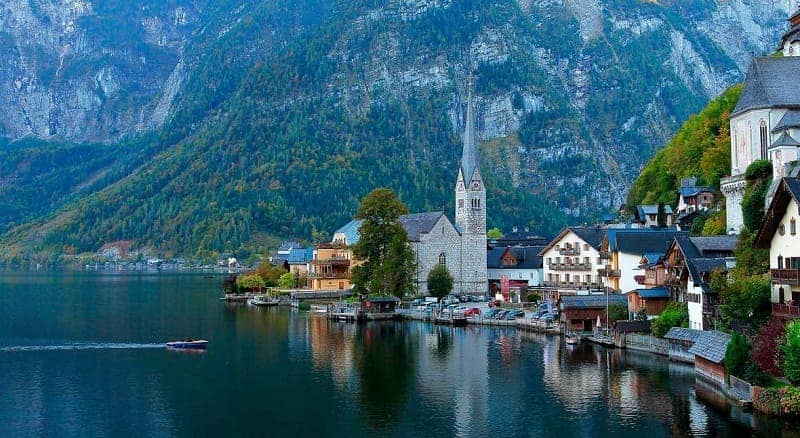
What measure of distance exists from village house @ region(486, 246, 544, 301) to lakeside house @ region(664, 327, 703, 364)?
5002 cm

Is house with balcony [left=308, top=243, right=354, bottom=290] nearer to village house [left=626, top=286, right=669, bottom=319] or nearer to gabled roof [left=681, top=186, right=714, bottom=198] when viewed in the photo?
gabled roof [left=681, top=186, right=714, bottom=198]

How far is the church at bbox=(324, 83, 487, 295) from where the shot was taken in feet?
384

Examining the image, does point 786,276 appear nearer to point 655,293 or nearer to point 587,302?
point 655,293

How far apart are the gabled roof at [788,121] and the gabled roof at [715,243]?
904cm

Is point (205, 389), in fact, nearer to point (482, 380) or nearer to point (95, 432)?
point (95, 432)

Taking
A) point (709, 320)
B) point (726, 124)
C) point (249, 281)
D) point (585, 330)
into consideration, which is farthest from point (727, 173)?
point (249, 281)

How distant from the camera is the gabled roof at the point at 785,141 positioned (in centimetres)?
6412

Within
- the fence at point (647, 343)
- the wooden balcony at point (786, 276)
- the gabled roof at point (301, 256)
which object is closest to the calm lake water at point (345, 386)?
the fence at point (647, 343)

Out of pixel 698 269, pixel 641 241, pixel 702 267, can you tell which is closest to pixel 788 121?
pixel 702 267

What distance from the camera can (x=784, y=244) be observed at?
4912 centimetres

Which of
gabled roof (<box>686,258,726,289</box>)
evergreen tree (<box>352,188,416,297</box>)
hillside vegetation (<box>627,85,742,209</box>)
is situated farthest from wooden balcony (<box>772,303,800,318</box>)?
evergreen tree (<box>352,188,416,297</box>)

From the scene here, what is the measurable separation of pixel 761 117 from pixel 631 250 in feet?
63.1

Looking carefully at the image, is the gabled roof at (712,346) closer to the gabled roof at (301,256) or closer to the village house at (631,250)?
the village house at (631,250)

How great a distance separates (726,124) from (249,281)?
7504cm
